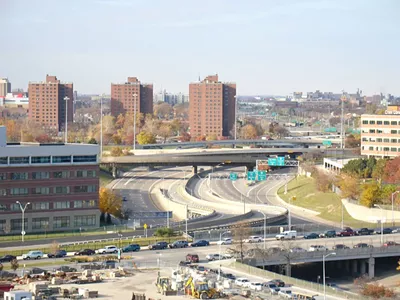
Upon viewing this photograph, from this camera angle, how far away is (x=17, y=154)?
69.6 metres

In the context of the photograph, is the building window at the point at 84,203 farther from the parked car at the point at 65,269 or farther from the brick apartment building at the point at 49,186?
the parked car at the point at 65,269

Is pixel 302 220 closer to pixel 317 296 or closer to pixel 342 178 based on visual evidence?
pixel 342 178

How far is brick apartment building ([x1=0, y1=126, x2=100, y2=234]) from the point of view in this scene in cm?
6938

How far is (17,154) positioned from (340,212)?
28257 millimetres

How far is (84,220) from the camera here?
71.3m

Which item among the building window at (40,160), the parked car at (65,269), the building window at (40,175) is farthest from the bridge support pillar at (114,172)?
the parked car at (65,269)

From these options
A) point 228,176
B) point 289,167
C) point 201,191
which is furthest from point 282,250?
point 289,167

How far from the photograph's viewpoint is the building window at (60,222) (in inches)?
2768

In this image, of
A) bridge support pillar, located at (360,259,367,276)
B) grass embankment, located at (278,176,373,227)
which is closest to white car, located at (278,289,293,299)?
bridge support pillar, located at (360,259,367,276)

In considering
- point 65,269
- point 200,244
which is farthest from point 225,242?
point 65,269

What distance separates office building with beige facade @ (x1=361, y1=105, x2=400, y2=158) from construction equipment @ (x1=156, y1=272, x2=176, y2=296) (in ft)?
197

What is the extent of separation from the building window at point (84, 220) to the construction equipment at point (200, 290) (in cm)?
2350

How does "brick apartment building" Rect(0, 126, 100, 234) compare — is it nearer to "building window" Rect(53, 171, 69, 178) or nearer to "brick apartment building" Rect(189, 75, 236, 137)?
"building window" Rect(53, 171, 69, 178)

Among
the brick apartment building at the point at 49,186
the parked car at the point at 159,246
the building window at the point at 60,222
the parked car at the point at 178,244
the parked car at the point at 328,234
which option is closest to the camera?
the parked car at the point at 159,246
